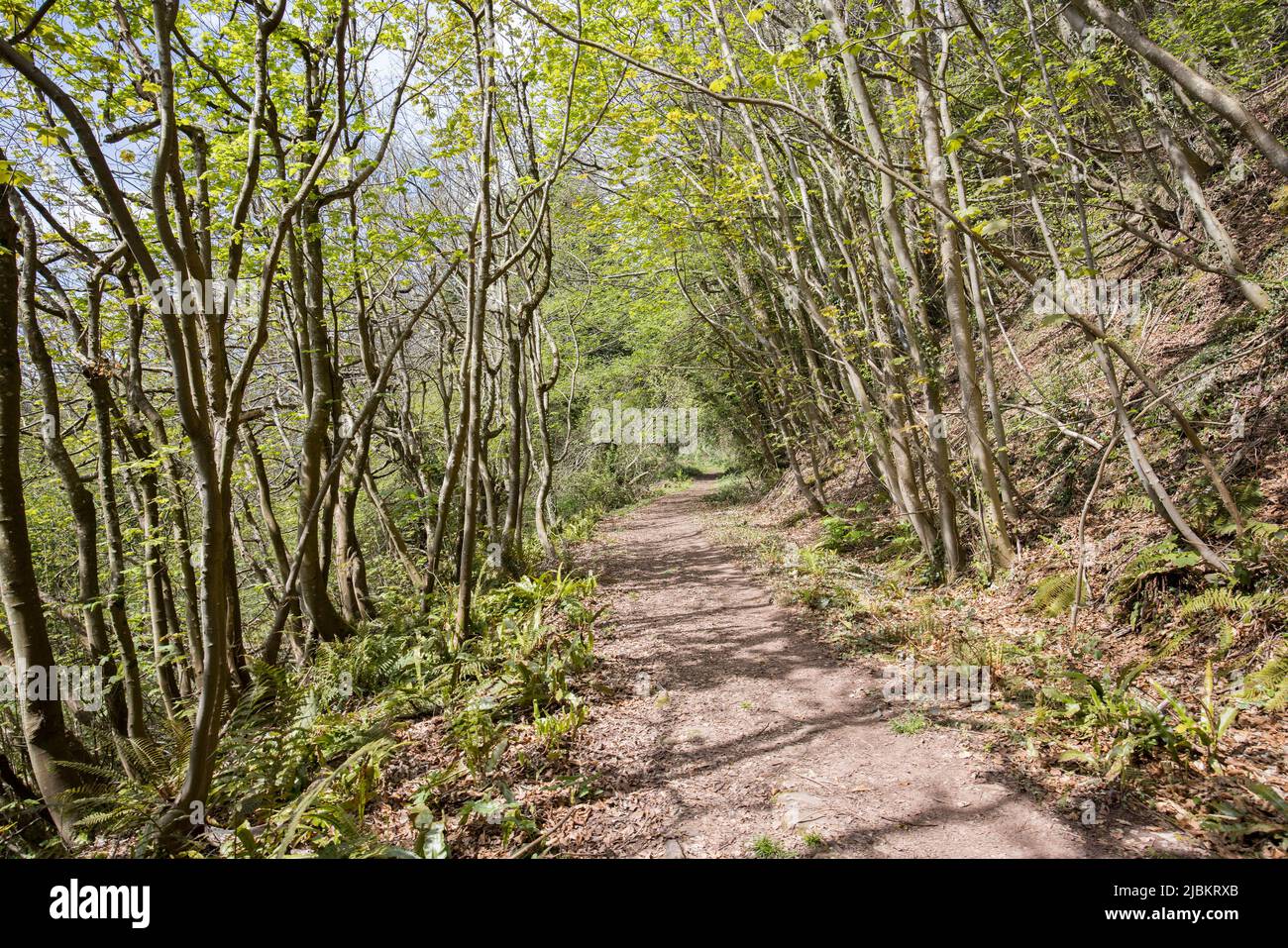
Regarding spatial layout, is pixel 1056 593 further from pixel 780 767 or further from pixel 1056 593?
pixel 780 767

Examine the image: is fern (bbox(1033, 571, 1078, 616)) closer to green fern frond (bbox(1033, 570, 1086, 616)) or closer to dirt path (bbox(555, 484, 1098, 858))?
green fern frond (bbox(1033, 570, 1086, 616))

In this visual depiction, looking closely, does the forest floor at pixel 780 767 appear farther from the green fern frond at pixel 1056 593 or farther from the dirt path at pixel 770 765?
the green fern frond at pixel 1056 593

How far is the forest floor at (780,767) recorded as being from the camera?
308 cm

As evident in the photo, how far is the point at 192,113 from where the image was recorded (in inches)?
A: 209

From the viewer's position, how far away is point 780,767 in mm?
3910

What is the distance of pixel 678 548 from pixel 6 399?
8.99m

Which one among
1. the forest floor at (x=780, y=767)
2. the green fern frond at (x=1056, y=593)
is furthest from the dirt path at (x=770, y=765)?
the green fern frond at (x=1056, y=593)

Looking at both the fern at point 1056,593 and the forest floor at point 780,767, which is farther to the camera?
the fern at point 1056,593

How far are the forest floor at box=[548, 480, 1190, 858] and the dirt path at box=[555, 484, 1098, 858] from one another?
1 centimetres

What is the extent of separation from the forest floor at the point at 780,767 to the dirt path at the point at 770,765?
10 mm

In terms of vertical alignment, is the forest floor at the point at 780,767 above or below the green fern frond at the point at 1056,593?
below

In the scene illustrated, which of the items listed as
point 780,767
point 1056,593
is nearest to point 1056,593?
point 1056,593

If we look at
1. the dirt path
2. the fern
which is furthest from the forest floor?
the fern
